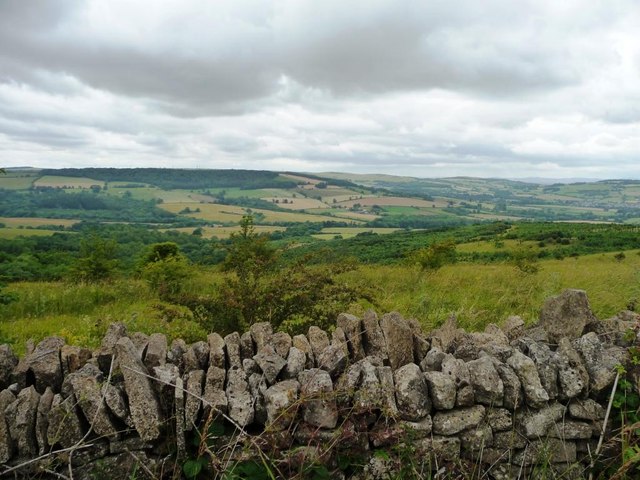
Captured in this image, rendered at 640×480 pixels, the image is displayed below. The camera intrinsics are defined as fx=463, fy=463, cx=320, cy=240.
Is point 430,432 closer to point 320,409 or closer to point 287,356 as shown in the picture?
point 320,409

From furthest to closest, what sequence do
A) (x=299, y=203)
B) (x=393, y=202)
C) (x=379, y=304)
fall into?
(x=393, y=202) < (x=299, y=203) < (x=379, y=304)

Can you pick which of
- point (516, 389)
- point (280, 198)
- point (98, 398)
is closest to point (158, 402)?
point (98, 398)

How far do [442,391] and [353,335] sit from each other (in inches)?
41.0

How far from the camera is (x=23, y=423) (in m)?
3.37

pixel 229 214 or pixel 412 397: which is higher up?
pixel 412 397

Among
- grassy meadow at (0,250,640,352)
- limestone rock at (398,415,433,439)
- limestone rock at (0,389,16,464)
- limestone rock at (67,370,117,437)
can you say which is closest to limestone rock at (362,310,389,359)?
limestone rock at (398,415,433,439)

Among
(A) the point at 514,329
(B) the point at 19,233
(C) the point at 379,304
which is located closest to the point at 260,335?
(A) the point at 514,329

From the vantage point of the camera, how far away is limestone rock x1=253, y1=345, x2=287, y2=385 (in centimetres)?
390

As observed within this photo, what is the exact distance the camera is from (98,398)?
3.46 meters

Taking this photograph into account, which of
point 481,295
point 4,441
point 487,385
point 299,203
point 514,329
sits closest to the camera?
point 4,441

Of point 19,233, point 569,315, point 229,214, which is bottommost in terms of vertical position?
point 19,233

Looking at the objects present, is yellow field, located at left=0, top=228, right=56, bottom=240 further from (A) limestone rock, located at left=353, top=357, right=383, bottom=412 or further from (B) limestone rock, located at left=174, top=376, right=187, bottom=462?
(A) limestone rock, located at left=353, top=357, right=383, bottom=412

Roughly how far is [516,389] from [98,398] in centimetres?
333

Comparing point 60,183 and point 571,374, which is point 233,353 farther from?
point 60,183
